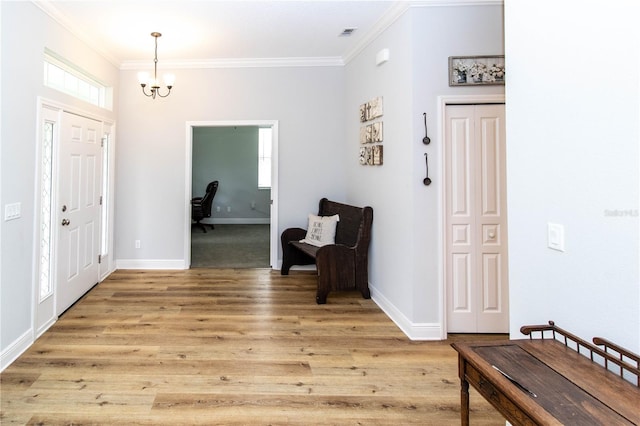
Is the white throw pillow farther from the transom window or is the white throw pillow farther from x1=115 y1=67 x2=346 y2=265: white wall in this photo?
the transom window

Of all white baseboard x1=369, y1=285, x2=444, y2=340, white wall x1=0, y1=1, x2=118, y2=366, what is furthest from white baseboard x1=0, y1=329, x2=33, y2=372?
white baseboard x1=369, y1=285, x2=444, y2=340

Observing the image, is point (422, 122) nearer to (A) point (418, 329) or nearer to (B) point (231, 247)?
(A) point (418, 329)

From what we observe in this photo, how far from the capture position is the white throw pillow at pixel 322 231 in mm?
4461

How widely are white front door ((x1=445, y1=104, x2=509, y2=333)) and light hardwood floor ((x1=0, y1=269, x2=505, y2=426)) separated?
→ 564 mm

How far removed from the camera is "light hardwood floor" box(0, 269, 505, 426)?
2.02 meters

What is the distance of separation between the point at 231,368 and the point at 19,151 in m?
2.28

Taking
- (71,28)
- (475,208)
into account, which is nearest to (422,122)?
(475,208)

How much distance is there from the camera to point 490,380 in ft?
3.94

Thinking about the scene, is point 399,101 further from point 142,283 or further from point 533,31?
point 142,283

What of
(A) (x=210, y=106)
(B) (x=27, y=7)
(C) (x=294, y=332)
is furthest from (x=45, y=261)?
(A) (x=210, y=106)

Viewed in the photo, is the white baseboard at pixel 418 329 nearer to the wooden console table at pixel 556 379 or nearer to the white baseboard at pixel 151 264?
the wooden console table at pixel 556 379

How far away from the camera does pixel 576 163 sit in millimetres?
1354

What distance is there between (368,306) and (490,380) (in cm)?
261

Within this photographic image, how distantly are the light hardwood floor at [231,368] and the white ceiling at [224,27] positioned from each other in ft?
9.27
